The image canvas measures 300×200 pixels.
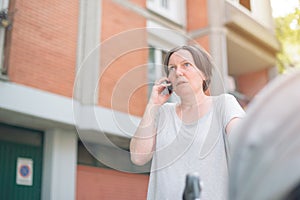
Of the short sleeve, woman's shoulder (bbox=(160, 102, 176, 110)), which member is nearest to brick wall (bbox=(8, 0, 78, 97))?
woman's shoulder (bbox=(160, 102, 176, 110))

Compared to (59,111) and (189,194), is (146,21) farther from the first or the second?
(189,194)

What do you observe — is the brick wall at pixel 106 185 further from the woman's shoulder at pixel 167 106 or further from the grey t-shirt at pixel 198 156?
the grey t-shirt at pixel 198 156

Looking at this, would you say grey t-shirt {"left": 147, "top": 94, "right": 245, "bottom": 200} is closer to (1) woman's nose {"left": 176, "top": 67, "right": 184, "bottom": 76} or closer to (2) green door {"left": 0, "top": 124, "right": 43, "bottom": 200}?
(1) woman's nose {"left": 176, "top": 67, "right": 184, "bottom": 76}

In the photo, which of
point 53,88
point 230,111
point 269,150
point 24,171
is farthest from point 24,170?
point 269,150

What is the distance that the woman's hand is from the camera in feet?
5.69

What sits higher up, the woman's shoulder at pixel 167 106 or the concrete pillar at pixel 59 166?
the concrete pillar at pixel 59 166

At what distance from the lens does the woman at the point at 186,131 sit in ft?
5.32

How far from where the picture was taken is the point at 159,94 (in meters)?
1.75

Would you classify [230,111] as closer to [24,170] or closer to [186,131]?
[186,131]

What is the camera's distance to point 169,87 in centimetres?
172

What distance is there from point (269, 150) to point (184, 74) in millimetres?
887

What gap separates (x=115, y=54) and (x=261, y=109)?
1.19 meters

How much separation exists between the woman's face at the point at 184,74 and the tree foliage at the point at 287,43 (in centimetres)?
967

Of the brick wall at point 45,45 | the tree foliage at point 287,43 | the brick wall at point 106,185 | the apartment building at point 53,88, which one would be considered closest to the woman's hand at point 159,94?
the apartment building at point 53,88
